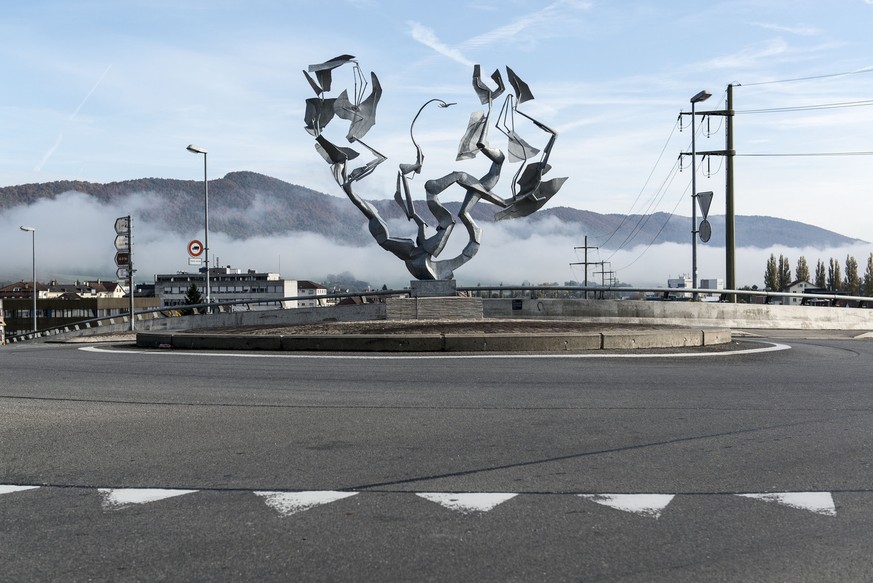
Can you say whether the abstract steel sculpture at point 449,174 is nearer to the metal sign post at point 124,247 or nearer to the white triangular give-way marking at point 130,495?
the metal sign post at point 124,247

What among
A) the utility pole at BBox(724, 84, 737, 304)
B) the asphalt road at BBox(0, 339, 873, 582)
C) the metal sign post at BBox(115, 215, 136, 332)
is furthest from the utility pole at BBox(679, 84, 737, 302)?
the metal sign post at BBox(115, 215, 136, 332)

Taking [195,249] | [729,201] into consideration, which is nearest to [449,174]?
[729,201]

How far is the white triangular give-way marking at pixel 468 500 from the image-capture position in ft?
17.4

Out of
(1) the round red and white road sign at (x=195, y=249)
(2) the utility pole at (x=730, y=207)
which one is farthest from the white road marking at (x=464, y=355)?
(1) the round red and white road sign at (x=195, y=249)

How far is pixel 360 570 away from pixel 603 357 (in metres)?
12.4

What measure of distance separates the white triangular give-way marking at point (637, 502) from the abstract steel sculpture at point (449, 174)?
21.3m

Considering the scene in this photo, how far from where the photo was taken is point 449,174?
26.4 meters

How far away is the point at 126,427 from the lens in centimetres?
842

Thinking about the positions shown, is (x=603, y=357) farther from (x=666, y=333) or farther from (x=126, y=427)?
(x=126, y=427)

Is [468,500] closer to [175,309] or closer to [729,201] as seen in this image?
[729,201]

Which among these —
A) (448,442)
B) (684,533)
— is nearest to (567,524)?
(684,533)

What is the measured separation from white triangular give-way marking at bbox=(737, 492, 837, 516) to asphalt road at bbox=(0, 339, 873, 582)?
25mm

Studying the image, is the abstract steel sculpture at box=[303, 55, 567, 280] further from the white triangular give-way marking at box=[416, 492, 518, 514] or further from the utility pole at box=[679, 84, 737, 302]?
the white triangular give-way marking at box=[416, 492, 518, 514]

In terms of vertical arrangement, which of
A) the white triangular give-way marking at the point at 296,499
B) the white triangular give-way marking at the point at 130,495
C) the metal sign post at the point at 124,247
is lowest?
the white triangular give-way marking at the point at 130,495
